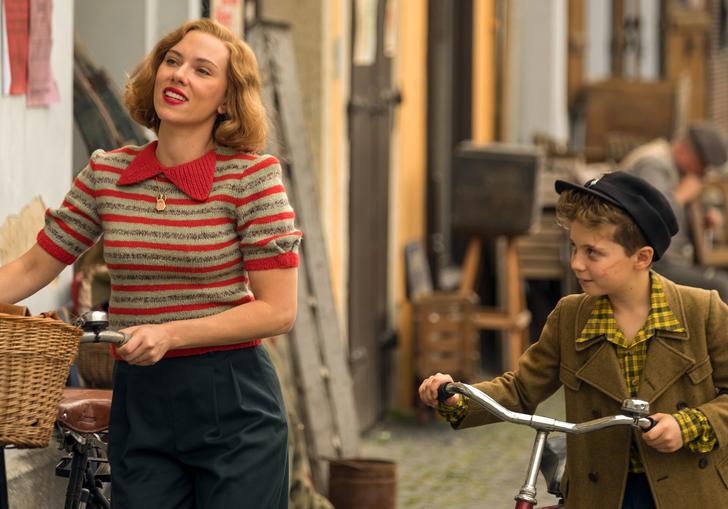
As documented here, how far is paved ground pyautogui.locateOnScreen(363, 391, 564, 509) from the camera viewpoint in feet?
26.2

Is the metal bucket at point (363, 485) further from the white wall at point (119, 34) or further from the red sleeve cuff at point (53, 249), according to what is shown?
the red sleeve cuff at point (53, 249)

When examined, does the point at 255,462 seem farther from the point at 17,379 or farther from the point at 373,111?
the point at 373,111

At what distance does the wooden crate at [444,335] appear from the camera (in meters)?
10.5

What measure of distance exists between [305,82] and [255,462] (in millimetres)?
5091

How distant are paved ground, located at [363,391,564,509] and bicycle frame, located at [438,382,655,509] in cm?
400

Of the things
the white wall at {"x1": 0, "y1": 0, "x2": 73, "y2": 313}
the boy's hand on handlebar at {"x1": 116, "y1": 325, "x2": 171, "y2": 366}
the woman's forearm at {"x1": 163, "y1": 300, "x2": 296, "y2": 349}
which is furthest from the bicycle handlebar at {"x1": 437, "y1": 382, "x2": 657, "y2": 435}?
the white wall at {"x1": 0, "y1": 0, "x2": 73, "y2": 313}

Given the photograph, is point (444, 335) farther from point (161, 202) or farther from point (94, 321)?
point (94, 321)

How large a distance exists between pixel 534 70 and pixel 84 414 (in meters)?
13.6

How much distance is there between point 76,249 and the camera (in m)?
3.75

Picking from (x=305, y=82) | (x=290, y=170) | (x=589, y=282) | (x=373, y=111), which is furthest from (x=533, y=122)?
(x=589, y=282)

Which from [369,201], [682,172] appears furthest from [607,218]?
[369,201]

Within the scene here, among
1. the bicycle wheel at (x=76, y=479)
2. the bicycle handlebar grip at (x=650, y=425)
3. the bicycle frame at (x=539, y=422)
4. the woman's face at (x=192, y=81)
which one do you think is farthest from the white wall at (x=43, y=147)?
the bicycle handlebar grip at (x=650, y=425)

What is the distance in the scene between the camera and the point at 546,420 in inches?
142

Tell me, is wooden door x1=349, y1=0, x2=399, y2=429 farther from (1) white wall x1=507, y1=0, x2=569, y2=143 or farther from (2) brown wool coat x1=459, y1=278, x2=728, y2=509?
(1) white wall x1=507, y1=0, x2=569, y2=143
